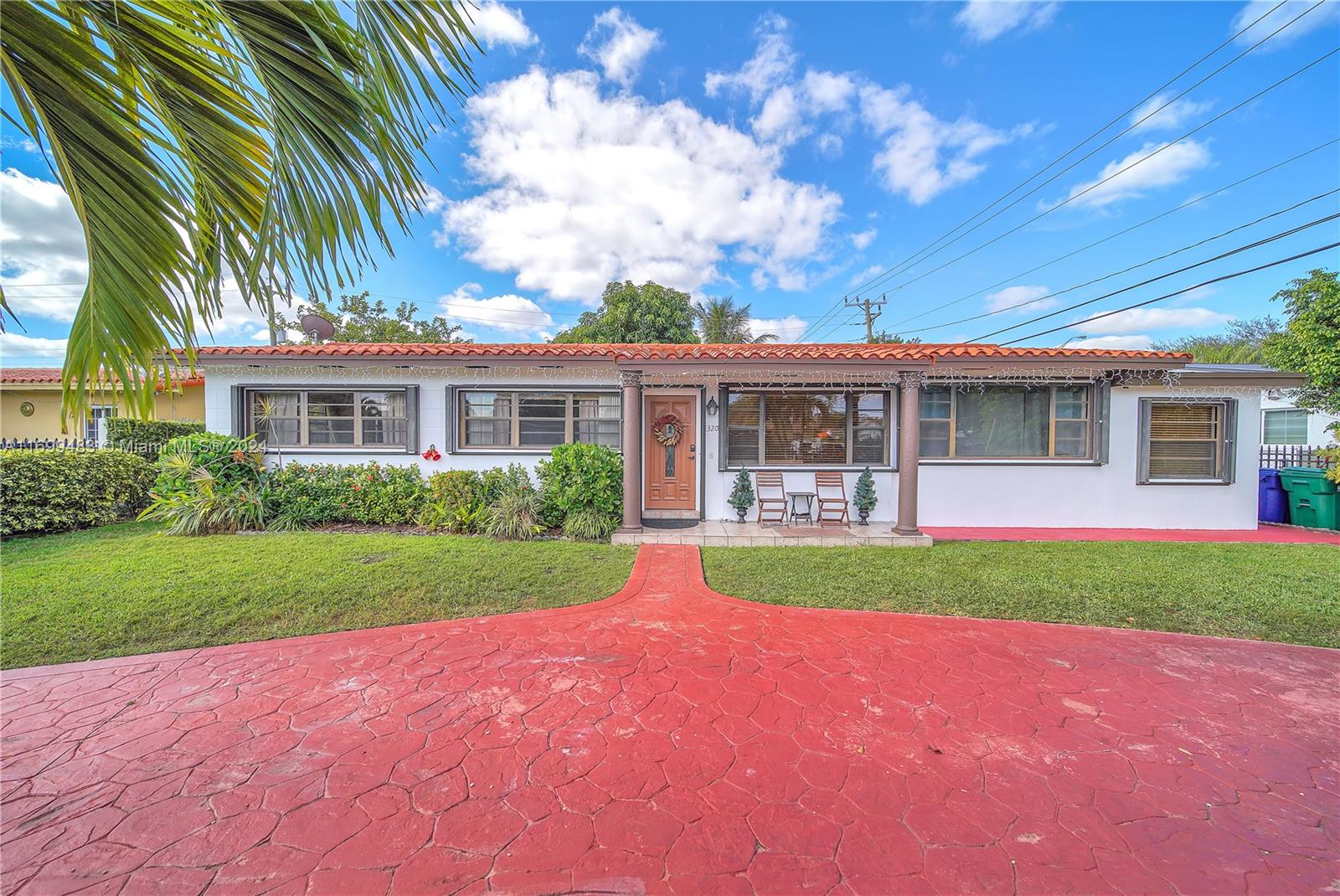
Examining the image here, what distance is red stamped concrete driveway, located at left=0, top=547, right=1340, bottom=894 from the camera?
179 cm

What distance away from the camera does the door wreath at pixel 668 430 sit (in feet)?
28.3

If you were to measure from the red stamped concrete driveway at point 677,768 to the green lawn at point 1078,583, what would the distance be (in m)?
0.67

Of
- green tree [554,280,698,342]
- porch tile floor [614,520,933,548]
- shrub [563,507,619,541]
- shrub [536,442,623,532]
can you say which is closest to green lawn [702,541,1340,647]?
porch tile floor [614,520,933,548]

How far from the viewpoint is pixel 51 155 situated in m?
1.72

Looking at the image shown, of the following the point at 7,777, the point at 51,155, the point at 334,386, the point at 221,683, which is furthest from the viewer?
the point at 334,386

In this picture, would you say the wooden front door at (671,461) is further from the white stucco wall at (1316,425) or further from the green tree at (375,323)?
the green tree at (375,323)

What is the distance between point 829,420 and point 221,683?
832 centimetres

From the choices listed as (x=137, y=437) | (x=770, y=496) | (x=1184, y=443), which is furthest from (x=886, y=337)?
(x=137, y=437)

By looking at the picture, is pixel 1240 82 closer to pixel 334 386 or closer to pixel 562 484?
pixel 562 484

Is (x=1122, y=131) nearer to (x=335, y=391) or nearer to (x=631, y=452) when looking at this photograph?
(x=631, y=452)

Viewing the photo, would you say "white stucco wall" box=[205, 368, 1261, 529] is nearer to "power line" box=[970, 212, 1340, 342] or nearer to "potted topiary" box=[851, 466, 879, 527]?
"potted topiary" box=[851, 466, 879, 527]

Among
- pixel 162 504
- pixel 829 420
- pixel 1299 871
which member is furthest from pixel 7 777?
pixel 829 420

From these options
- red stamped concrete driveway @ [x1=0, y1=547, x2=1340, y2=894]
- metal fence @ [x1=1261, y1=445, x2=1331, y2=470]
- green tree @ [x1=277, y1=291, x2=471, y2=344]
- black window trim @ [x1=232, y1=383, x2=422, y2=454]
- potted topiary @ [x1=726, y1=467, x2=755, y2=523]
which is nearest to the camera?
red stamped concrete driveway @ [x1=0, y1=547, x2=1340, y2=894]

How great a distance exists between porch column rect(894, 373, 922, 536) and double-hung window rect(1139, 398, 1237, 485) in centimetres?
454
